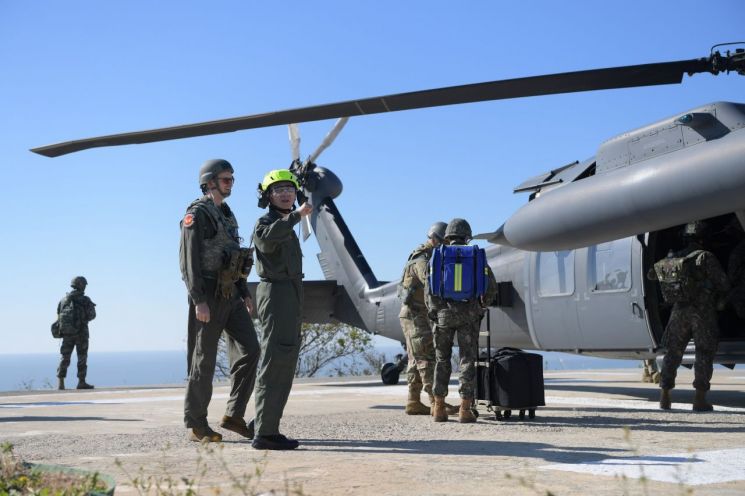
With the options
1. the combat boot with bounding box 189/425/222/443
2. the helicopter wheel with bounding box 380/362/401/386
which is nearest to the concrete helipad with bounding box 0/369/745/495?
the combat boot with bounding box 189/425/222/443

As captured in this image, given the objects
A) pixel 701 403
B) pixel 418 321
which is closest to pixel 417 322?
pixel 418 321

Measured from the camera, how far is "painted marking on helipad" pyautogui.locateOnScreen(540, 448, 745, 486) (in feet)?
13.9

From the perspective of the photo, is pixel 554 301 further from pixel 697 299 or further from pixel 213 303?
pixel 213 303

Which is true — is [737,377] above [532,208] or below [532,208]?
below

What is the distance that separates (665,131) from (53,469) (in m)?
6.27

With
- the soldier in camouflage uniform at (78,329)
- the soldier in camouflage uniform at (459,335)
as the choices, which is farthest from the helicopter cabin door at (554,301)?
the soldier in camouflage uniform at (78,329)

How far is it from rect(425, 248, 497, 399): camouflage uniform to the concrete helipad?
47cm

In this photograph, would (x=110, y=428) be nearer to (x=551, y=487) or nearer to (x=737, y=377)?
(x=551, y=487)

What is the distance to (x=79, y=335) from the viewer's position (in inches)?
693

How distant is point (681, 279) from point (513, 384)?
81.2 inches

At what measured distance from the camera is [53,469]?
421 centimetres

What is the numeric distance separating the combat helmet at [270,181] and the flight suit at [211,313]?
0.41 metres

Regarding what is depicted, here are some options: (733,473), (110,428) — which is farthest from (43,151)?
(733,473)

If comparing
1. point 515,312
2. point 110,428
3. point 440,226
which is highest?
point 440,226
